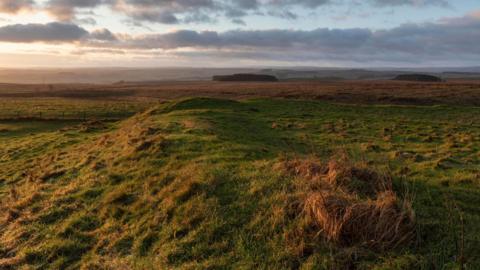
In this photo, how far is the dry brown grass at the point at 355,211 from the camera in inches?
242

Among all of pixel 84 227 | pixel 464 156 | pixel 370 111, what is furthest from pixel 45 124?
pixel 464 156

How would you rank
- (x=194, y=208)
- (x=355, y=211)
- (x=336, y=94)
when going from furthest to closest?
(x=336, y=94), (x=194, y=208), (x=355, y=211)

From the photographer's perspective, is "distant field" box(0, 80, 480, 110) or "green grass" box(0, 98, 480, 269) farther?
"distant field" box(0, 80, 480, 110)

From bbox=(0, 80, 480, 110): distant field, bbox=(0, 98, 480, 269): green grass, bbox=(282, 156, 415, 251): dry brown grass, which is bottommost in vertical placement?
bbox=(0, 98, 480, 269): green grass

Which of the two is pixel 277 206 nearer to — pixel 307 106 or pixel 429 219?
pixel 429 219

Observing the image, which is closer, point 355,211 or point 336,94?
point 355,211

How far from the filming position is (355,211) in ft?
21.2

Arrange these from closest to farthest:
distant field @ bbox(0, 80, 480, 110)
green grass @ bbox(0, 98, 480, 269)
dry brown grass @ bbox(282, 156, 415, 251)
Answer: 1. dry brown grass @ bbox(282, 156, 415, 251)
2. green grass @ bbox(0, 98, 480, 269)
3. distant field @ bbox(0, 80, 480, 110)

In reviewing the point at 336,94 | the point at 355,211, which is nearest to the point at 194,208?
the point at 355,211

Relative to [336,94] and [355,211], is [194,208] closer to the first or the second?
[355,211]

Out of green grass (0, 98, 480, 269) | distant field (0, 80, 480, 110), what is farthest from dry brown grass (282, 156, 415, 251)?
distant field (0, 80, 480, 110)

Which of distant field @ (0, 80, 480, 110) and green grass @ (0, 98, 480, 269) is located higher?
distant field @ (0, 80, 480, 110)

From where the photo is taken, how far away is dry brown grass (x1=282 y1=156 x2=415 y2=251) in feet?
20.2

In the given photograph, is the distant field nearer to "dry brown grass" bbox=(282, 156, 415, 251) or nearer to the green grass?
the green grass
